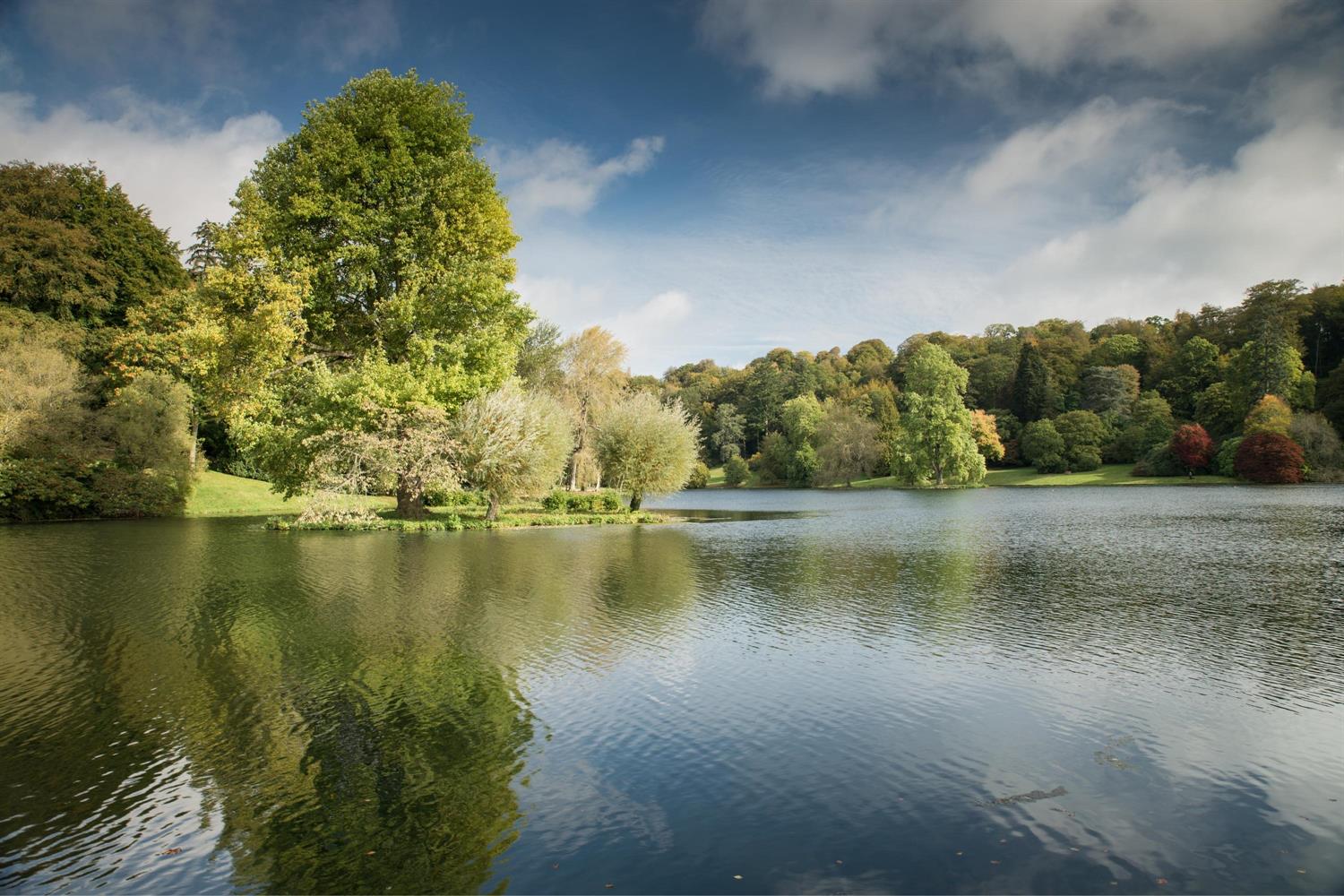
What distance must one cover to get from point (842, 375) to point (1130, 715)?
4906 inches

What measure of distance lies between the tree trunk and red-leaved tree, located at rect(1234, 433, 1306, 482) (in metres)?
71.8

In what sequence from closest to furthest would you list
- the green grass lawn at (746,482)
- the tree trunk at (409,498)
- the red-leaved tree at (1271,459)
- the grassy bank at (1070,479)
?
the tree trunk at (409,498) → the red-leaved tree at (1271,459) → the grassy bank at (1070,479) → the green grass lawn at (746,482)

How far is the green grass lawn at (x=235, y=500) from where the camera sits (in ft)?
143

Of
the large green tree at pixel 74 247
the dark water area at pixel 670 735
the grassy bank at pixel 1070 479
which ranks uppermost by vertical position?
the large green tree at pixel 74 247

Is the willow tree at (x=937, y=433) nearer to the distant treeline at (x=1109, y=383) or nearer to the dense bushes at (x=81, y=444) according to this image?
the distant treeline at (x=1109, y=383)

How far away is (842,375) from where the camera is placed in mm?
130250

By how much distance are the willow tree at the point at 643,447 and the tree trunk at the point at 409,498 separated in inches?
472

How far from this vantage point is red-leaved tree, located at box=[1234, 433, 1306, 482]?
217 ft

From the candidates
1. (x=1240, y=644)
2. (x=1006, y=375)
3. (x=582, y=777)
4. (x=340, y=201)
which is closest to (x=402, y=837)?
(x=582, y=777)

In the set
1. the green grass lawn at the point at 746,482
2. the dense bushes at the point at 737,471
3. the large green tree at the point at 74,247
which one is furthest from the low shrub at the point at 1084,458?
the large green tree at the point at 74,247

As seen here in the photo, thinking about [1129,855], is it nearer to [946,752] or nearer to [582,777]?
[946,752]

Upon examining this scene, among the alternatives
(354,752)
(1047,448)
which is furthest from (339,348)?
(1047,448)

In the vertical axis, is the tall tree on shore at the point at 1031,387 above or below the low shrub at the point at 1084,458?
above

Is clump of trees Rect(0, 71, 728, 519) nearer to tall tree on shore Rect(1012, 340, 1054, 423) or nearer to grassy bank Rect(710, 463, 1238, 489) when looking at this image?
grassy bank Rect(710, 463, 1238, 489)
